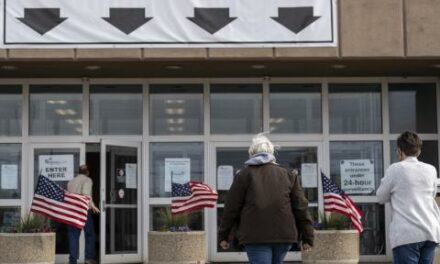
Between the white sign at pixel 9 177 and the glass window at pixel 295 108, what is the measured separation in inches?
187

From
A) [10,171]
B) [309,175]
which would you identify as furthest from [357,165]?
[10,171]

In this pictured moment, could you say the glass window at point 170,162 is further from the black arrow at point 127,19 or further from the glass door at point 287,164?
the black arrow at point 127,19

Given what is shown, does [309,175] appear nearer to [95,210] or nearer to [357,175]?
[357,175]

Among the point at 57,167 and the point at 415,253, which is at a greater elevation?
the point at 57,167

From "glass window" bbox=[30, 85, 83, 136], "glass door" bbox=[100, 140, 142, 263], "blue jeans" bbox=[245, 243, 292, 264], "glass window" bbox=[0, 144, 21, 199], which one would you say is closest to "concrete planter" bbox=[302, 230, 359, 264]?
"glass door" bbox=[100, 140, 142, 263]

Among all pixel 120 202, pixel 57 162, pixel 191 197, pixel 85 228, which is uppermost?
pixel 57 162

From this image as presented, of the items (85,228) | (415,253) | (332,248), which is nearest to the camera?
(415,253)

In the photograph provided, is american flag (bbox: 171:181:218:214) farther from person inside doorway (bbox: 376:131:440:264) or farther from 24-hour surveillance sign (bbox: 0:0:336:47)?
person inside doorway (bbox: 376:131:440:264)

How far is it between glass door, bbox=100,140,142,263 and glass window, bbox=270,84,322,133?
261 centimetres

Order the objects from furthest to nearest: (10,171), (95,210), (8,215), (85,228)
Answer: (10,171) → (8,215) → (85,228) → (95,210)

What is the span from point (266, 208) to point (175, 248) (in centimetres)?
676

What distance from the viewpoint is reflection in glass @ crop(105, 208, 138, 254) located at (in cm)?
1369

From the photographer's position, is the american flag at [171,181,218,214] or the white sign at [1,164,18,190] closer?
the american flag at [171,181,218,214]

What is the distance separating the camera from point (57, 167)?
555 inches
